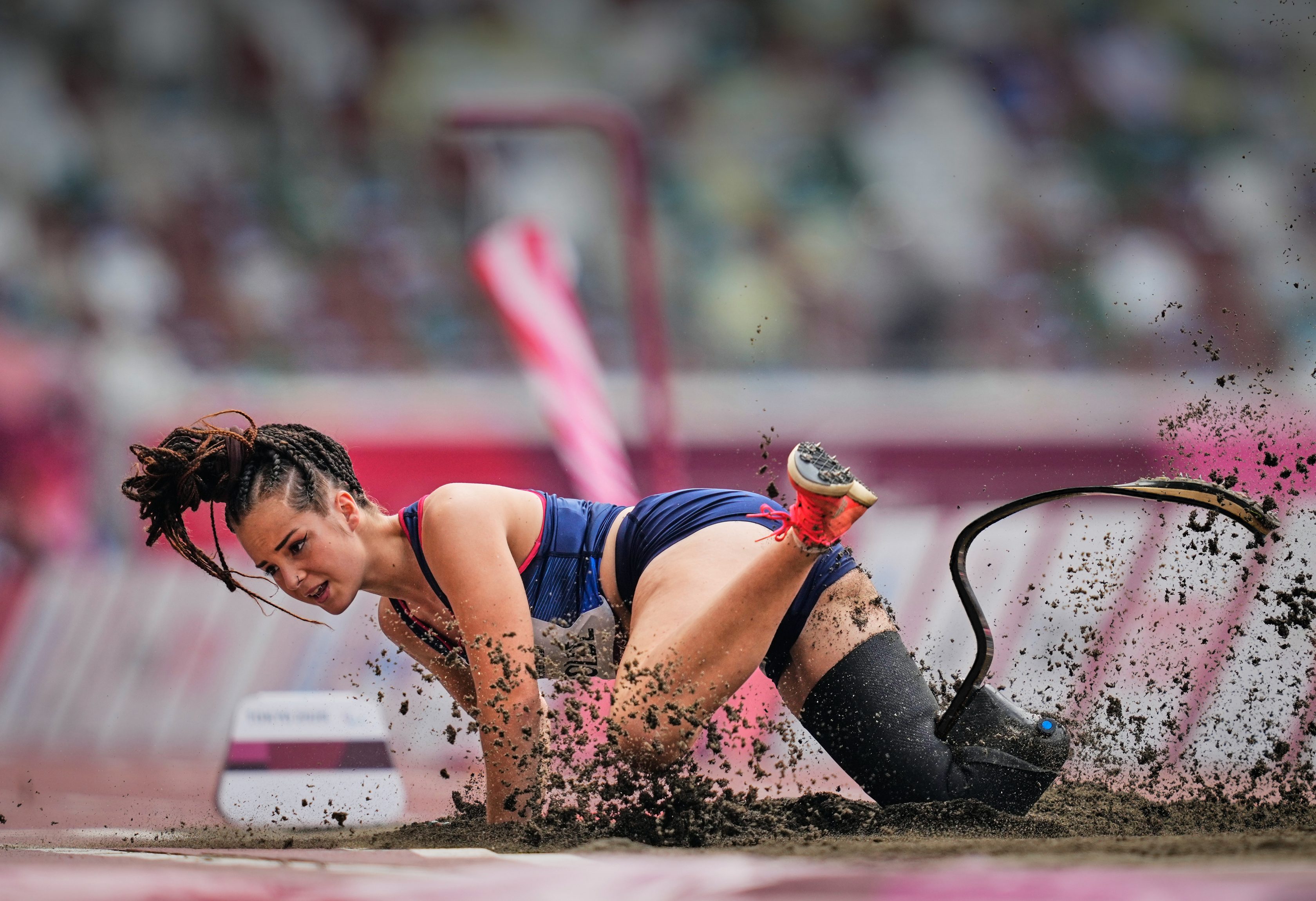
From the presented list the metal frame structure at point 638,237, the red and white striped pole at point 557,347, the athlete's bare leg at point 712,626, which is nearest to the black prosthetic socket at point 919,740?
the athlete's bare leg at point 712,626

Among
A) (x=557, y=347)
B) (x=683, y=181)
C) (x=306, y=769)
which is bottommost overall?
(x=306, y=769)

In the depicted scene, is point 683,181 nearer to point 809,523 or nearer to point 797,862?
point 809,523

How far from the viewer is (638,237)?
20.6 ft

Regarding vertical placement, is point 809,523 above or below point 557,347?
below

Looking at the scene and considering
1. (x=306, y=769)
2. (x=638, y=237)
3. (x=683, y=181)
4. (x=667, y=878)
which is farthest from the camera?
(x=683, y=181)

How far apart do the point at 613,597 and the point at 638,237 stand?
4063mm

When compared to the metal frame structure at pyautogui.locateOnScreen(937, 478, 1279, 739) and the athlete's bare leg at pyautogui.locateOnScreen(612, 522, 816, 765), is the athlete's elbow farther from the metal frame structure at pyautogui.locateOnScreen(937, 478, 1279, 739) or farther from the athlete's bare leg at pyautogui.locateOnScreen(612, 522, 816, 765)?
the metal frame structure at pyautogui.locateOnScreen(937, 478, 1279, 739)

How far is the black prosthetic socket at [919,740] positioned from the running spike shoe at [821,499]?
0.47 meters

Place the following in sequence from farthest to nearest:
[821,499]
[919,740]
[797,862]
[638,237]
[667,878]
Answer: [638,237]
[919,740]
[821,499]
[797,862]
[667,878]

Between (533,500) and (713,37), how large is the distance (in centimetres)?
496

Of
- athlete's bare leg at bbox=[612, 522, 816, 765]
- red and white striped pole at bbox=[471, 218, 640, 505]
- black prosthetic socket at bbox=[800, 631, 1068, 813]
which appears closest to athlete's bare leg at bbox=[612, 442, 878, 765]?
athlete's bare leg at bbox=[612, 522, 816, 765]

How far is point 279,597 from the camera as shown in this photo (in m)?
4.87

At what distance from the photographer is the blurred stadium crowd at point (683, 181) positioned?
19.5 ft

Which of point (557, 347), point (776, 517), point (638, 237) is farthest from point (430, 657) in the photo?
point (638, 237)
